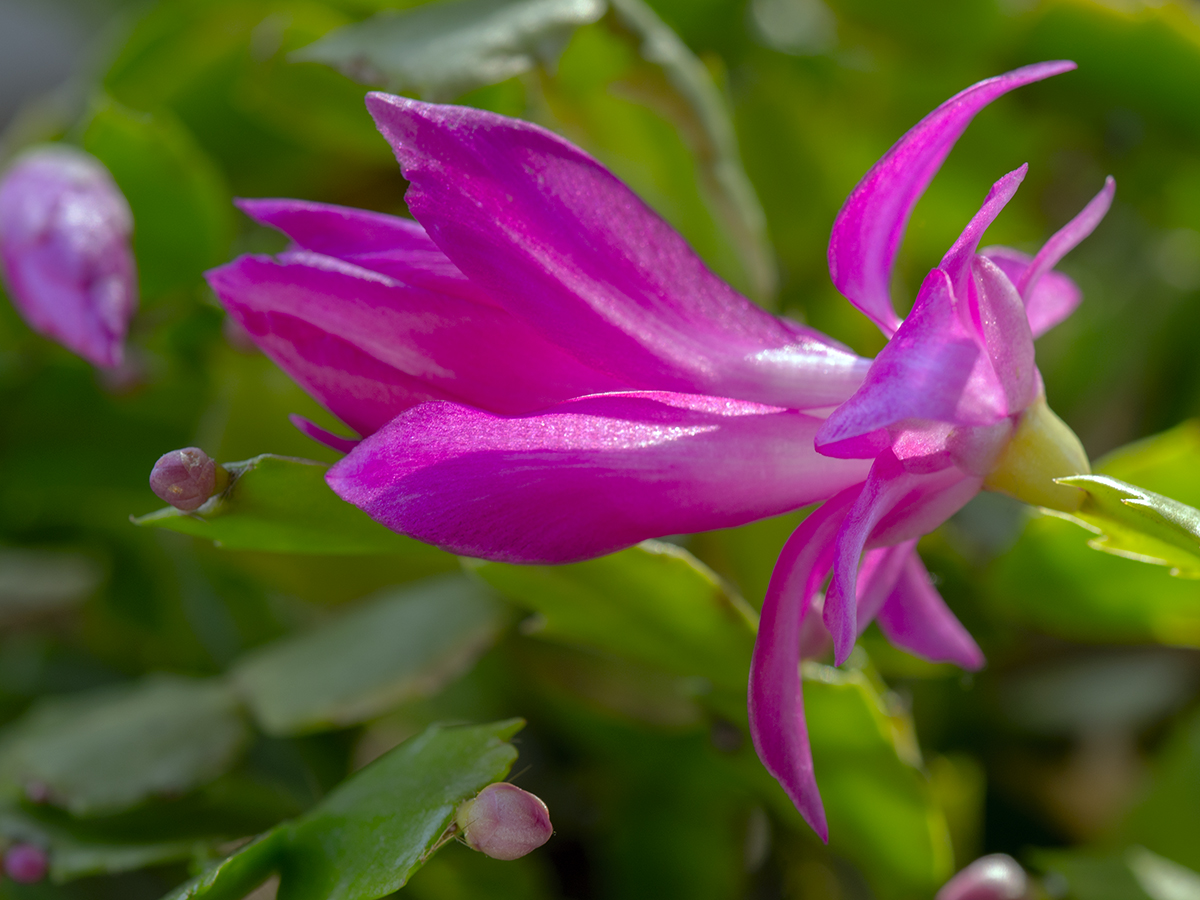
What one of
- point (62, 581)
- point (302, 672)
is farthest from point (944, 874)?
point (62, 581)

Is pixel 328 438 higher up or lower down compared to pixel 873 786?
higher up

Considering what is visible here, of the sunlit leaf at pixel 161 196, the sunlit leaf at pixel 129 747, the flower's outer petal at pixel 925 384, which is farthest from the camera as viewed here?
the sunlit leaf at pixel 161 196

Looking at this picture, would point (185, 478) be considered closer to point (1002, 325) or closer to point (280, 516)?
point (280, 516)

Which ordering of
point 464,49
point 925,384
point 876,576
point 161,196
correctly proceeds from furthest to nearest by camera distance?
point 161,196 → point 464,49 → point 876,576 → point 925,384

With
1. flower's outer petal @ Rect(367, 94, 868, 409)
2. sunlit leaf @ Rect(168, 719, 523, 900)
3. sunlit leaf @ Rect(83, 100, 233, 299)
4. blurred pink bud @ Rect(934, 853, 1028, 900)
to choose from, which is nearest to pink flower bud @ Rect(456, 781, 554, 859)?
sunlit leaf @ Rect(168, 719, 523, 900)

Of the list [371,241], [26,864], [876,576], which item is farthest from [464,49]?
[26,864]

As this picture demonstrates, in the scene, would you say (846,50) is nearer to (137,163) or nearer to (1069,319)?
(1069,319)

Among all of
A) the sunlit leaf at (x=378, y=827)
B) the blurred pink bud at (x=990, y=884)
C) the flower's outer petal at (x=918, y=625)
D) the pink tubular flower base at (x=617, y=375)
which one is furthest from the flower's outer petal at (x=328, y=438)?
the blurred pink bud at (x=990, y=884)

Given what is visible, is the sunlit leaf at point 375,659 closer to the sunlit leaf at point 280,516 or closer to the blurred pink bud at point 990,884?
the sunlit leaf at point 280,516

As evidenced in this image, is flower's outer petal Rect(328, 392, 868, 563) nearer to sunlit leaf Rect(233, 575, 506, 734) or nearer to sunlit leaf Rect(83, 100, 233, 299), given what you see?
sunlit leaf Rect(233, 575, 506, 734)
